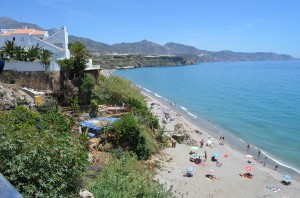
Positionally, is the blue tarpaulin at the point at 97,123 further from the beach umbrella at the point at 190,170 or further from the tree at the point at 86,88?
the beach umbrella at the point at 190,170

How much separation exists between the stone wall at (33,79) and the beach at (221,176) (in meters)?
12.4

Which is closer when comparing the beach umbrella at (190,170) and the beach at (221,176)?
the beach at (221,176)

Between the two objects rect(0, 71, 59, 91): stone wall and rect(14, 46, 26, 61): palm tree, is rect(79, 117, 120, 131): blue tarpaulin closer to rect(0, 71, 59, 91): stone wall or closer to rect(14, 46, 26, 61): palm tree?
rect(0, 71, 59, 91): stone wall

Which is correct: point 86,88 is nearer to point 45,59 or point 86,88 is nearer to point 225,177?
point 45,59

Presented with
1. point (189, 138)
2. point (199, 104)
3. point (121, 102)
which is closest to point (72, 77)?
point (121, 102)

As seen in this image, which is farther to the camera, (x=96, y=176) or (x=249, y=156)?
(x=249, y=156)

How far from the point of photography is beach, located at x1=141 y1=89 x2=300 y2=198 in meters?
22.4

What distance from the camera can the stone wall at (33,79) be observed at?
2995 centimetres

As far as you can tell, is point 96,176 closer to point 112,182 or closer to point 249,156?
point 112,182

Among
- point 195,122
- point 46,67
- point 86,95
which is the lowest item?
A: point 195,122

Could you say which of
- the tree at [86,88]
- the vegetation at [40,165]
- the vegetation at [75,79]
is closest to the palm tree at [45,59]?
the vegetation at [75,79]

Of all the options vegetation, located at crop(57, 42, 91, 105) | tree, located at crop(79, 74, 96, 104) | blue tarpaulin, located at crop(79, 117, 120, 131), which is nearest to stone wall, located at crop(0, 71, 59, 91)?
vegetation, located at crop(57, 42, 91, 105)

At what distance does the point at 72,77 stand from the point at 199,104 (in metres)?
39.5

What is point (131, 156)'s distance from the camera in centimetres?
2378
